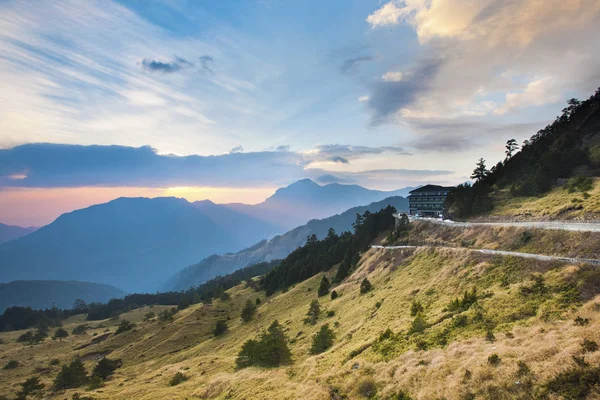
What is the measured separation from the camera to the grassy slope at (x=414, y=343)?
19.0 m

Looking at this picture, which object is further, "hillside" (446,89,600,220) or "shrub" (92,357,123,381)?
"shrub" (92,357,123,381)

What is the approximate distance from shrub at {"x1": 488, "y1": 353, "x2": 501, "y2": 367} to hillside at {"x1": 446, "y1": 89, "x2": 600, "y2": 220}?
121 feet

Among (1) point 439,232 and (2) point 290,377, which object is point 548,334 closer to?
(2) point 290,377

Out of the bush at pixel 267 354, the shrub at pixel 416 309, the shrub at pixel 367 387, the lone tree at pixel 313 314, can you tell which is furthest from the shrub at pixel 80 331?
the shrub at pixel 367 387

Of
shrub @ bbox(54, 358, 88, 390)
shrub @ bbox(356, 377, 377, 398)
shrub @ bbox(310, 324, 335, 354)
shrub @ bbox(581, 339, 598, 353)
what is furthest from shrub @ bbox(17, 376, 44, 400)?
shrub @ bbox(581, 339, 598, 353)

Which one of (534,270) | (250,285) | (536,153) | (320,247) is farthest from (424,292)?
(250,285)

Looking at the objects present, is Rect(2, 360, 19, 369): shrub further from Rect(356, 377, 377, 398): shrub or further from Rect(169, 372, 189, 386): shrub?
Rect(356, 377, 377, 398): shrub

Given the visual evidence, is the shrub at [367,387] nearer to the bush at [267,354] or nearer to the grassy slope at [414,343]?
the grassy slope at [414,343]

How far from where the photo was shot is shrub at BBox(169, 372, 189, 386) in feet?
158

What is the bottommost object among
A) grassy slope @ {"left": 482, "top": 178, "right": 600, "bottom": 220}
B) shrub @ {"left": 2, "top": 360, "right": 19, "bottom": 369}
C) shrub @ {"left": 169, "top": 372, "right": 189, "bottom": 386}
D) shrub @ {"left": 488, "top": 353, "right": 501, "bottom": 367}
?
shrub @ {"left": 2, "top": 360, "right": 19, "bottom": 369}

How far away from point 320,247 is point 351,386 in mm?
116739

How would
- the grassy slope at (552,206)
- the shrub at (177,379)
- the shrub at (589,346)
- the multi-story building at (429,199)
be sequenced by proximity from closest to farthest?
the shrub at (589,346) → the grassy slope at (552,206) → the shrub at (177,379) → the multi-story building at (429,199)

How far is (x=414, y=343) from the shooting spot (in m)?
27.6

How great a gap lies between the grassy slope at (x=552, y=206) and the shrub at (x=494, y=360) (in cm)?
3581
